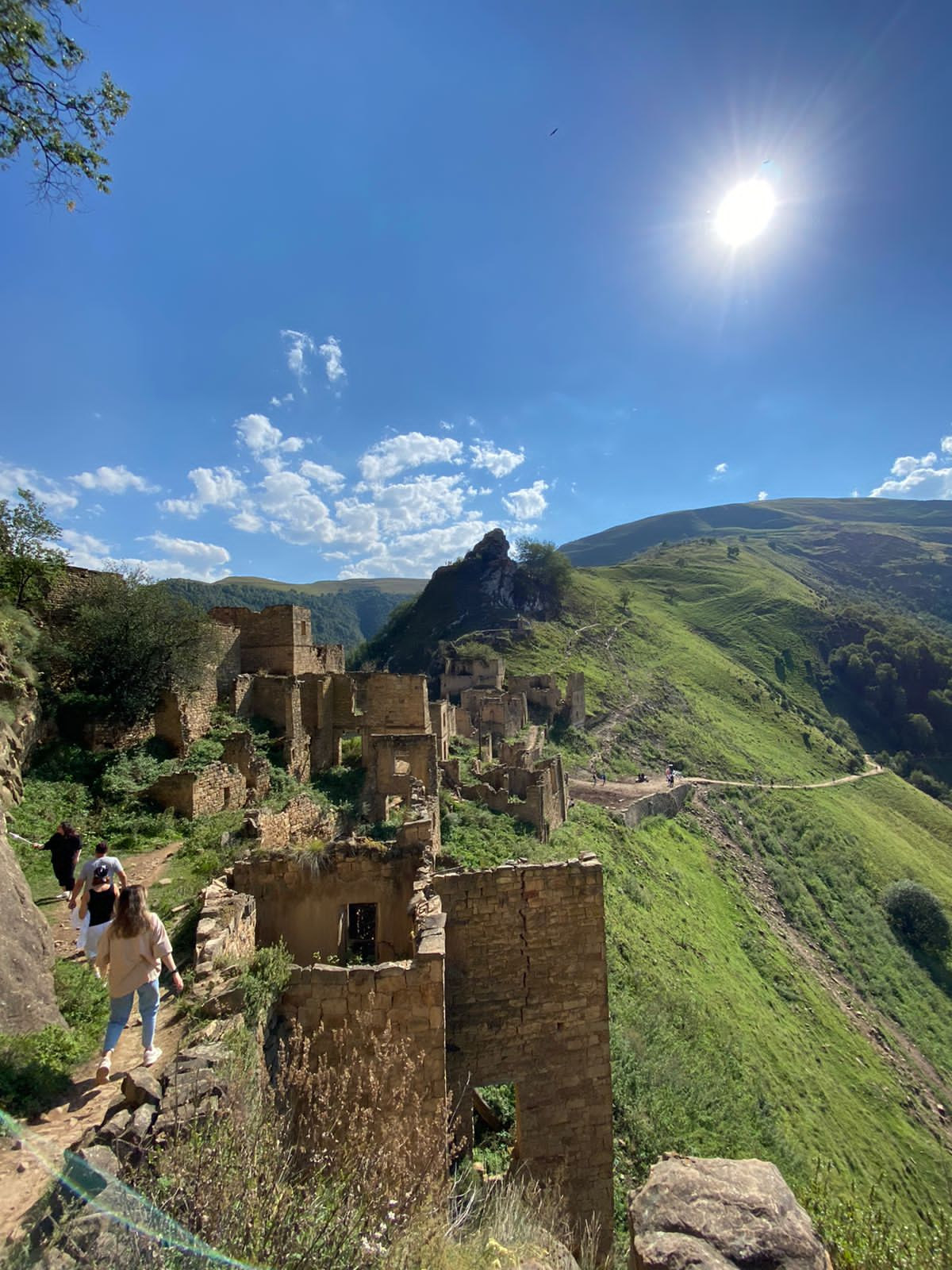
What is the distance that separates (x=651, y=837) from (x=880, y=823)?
102ft

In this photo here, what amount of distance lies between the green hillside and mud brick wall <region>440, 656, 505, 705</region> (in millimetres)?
6997

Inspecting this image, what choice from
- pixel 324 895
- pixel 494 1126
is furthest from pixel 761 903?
pixel 324 895

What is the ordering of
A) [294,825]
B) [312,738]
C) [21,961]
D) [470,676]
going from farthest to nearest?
[470,676], [312,738], [294,825], [21,961]

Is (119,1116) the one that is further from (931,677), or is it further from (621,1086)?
(931,677)

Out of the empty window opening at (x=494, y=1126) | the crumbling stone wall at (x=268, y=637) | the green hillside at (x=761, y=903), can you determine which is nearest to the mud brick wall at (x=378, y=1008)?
the empty window opening at (x=494, y=1126)

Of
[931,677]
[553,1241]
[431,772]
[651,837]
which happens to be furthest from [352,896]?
[931,677]

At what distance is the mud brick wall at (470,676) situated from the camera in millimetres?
53969

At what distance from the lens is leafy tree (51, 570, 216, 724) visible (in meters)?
15.5

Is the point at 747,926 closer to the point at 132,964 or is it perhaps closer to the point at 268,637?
the point at 268,637

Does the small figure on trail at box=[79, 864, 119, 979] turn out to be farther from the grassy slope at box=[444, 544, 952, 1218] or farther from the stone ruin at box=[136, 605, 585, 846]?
the grassy slope at box=[444, 544, 952, 1218]

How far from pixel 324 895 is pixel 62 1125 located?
3155 mm

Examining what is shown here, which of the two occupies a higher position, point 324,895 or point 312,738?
point 324,895

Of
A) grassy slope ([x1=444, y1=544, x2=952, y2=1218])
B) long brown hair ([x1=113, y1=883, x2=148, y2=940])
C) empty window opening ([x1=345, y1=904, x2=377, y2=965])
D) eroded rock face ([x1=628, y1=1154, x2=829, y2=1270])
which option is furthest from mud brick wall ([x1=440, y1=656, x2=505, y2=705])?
eroded rock face ([x1=628, y1=1154, x2=829, y2=1270])

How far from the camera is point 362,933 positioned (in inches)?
291
